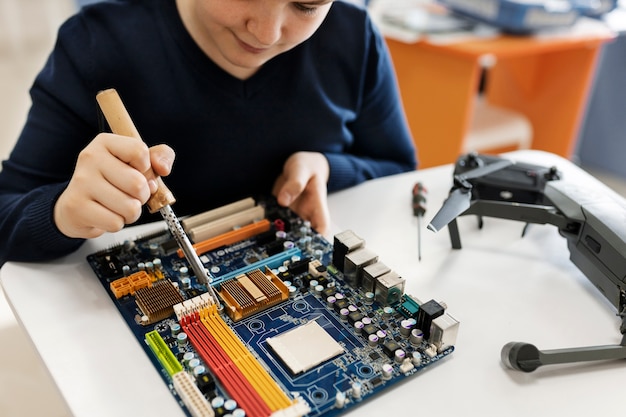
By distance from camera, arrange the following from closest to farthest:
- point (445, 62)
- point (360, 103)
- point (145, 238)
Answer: point (145, 238) < point (360, 103) < point (445, 62)

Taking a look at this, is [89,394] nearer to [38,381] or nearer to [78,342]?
[78,342]

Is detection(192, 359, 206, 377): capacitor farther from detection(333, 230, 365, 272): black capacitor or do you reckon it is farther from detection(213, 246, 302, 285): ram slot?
detection(333, 230, 365, 272): black capacitor

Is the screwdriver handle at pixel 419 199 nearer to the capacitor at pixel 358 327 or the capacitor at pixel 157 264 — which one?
the capacitor at pixel 358 327

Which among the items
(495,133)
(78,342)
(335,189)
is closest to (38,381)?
(78,342)

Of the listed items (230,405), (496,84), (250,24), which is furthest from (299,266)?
(496,84)

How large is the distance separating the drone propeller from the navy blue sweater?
10.8 inches

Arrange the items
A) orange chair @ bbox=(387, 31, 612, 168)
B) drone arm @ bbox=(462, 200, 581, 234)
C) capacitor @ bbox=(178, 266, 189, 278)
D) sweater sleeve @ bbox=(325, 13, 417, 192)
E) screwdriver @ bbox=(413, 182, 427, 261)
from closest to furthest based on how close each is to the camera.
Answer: capacitor @ bbox=(178, 266, 189, 278)
drone arm @ bbox=(462, 200, 581, 234)
screwdriver @ bbox=(413, 182, 427, 261)
sweater sleeve @ bbox=(325, 13, 417, 192)
orange chair @ bbox=(387, 31, 612, 168)

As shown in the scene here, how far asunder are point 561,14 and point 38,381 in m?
2.05

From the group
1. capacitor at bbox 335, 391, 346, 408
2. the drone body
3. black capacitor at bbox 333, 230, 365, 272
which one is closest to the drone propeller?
the drone body

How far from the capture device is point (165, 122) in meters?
1.10

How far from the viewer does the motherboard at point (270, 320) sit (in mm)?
663

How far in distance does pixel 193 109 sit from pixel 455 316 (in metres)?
0.63

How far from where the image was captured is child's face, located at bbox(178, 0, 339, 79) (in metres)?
0.82

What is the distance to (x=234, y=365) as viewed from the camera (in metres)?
0.68
